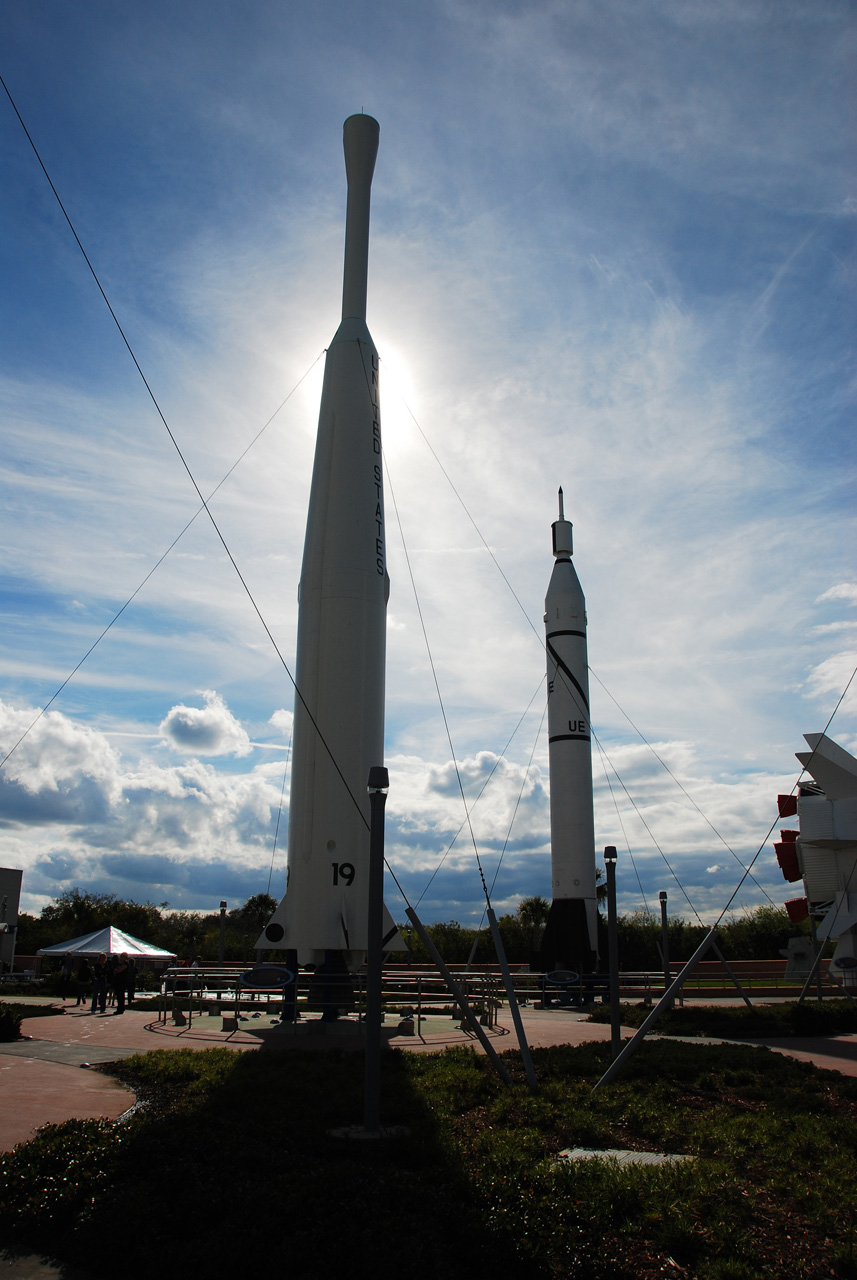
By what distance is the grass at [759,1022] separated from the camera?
50.9 feet

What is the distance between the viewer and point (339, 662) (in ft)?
54.8

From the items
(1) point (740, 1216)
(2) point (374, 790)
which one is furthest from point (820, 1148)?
(2) point (374, 790)

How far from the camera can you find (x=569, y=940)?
81.1ft

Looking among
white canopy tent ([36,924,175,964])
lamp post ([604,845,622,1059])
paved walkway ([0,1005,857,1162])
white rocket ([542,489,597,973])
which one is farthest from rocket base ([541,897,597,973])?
lamp post ([604,845,622,1059])

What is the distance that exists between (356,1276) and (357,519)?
1439cm

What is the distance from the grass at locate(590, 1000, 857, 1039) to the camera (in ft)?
50.9

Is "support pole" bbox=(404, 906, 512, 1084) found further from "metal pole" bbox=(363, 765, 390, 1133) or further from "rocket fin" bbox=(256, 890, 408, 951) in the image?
"rocket fin" bbox=(256, 890, 408, 951)

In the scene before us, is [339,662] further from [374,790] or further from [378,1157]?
[378,1157]

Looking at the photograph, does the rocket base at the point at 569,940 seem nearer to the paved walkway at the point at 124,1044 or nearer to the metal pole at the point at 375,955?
the paved walkway at the point at 124,1044

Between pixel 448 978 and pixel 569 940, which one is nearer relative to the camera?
pixel 448 978

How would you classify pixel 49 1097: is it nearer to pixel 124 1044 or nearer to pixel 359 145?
pixel 124 1044

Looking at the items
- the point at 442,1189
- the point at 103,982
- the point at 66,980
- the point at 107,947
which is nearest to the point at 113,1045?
the point at 103,982

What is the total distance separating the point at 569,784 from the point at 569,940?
451cm

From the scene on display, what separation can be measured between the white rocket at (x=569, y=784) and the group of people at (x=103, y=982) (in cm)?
1170
